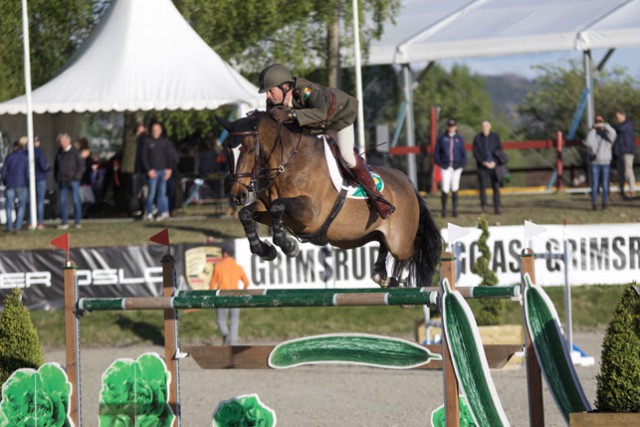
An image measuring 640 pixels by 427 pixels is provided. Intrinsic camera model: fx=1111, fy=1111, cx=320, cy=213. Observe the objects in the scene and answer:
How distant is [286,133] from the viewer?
738 cm

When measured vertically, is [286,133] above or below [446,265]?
above

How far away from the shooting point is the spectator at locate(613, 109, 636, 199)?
18.1 meters

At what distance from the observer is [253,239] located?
6.98 metres

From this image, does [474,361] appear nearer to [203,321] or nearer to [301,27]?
[203,321]

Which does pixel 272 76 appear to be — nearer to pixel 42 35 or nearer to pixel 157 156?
pixel 157 156

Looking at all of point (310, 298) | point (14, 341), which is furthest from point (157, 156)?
point (310, 298)

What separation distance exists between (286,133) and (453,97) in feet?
102

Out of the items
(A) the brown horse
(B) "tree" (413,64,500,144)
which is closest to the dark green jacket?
(A) the brown horse

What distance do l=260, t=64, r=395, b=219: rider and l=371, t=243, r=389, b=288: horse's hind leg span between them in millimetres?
347

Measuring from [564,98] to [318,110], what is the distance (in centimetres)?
1817

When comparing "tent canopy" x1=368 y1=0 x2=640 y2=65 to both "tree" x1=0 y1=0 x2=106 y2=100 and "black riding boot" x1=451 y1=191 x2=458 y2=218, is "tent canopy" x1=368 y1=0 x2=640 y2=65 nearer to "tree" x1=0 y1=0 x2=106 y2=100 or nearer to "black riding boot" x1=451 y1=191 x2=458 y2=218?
"black riding boot" x1=451 y1=191 x2=458 y2=218

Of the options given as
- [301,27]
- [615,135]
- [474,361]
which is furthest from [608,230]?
[474,361]

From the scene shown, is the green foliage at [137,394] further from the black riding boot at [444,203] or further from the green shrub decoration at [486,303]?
the black riding boot at [444,203]

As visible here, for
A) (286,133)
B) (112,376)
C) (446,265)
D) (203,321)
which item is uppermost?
(286,133)
